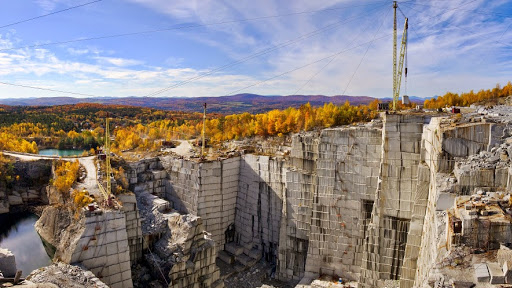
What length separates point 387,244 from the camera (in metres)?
16.8

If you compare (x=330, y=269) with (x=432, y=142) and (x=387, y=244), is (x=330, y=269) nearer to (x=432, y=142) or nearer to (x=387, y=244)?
(x=387, y=244)

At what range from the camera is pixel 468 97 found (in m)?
33.3

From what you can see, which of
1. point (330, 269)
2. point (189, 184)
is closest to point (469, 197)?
point (330, 269)

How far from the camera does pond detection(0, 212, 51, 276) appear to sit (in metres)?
20.3

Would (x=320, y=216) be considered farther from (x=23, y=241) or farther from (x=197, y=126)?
(x=197, y=126)

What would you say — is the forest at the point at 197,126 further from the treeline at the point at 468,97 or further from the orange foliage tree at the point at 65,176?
the orange foliage tree at the point at 65,176

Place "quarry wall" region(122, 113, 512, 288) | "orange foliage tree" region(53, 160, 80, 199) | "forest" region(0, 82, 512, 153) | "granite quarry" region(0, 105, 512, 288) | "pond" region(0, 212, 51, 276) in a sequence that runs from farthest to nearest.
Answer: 1. "forest" region(0, 82, 512, 153)
2. "pond" region(0, 212, 51, 276)
3. "orange foliage tree" region(53, 160, 80, 199)
4. "quarry wall" region(122, 113, 512, 288)
5. "granite quarry" region(0, 105, 512, 288)

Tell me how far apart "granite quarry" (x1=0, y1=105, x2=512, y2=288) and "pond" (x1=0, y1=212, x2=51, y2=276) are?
1311 mm

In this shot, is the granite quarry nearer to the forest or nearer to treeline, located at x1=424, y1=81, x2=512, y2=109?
the forest

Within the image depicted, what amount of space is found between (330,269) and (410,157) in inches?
312

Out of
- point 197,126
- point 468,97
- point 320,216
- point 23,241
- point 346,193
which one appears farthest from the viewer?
point 197,126

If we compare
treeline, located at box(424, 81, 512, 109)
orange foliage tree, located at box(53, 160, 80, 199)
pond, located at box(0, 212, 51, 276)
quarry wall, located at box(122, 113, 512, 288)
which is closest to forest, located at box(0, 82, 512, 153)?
treeline, located at box(424, 81, 512, 109)

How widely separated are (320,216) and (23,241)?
20528 mm

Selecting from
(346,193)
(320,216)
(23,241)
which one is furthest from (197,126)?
(346,193)
